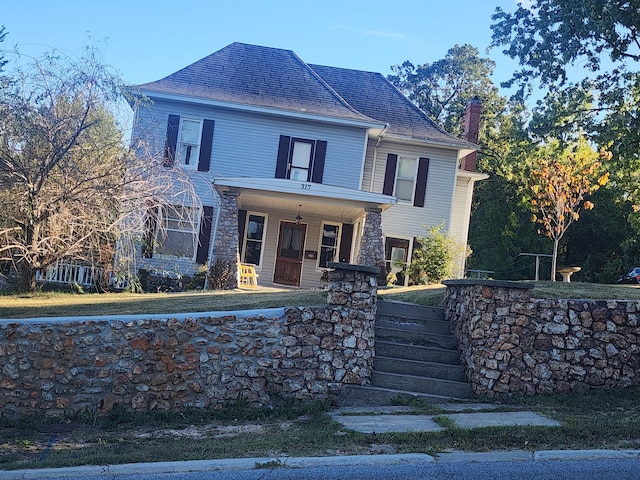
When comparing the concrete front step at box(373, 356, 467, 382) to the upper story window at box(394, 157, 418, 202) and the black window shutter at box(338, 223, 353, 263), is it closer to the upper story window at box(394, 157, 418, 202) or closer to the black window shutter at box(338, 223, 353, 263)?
the black window shutter at box(338, 223, 353, 263)

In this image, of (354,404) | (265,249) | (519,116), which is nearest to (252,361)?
(354,404)

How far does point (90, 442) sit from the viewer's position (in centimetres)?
683

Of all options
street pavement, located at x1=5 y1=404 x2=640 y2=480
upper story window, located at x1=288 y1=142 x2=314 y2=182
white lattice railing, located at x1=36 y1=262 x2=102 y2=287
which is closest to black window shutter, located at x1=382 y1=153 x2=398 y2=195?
upper story window, located at x1=288 y1=142 x2=314 y2=182

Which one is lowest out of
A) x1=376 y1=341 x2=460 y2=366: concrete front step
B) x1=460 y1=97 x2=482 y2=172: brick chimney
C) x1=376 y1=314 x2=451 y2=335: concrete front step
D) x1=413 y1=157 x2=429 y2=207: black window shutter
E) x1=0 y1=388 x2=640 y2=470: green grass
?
x1=0 y1=388 x2=640 y2=470: green grass

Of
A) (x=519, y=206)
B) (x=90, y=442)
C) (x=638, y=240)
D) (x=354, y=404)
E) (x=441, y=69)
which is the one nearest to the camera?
(x=90, y=442)

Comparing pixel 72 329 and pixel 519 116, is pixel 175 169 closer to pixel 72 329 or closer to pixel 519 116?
pixel 72 329

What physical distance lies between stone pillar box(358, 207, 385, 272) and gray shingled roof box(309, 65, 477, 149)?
16.5 feet

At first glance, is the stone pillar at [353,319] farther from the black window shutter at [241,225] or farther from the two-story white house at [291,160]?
the black window shutter at [241,225]

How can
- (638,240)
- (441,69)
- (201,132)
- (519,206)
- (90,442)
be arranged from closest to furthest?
(90,442) < (201,132) < (638,240) < (519,206) < (441,69)

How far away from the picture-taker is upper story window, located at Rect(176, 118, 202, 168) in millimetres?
19422

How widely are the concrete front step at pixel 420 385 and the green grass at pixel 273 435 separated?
65 centimetres

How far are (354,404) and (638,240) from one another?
2540cm

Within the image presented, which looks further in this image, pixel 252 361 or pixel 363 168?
pixel 363 168

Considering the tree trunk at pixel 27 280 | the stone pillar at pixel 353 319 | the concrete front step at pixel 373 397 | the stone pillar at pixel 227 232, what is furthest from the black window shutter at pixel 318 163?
the concrete front step at pixel 373 397
